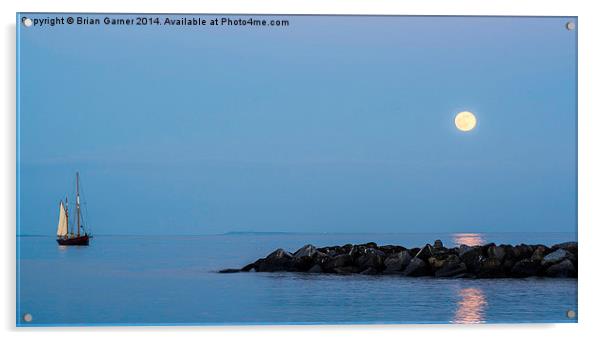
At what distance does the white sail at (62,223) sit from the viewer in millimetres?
3595

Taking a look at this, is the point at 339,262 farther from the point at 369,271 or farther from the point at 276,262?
the point at 276,262

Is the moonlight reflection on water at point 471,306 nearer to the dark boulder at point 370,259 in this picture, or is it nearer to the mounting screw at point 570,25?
the dark boulder at point 370,259

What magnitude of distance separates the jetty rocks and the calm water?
0.03 m

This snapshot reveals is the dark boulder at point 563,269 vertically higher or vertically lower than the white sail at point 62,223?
lower

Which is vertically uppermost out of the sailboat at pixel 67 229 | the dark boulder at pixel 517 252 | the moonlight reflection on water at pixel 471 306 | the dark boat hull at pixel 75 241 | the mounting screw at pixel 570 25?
the mounting screw at pixel 570 25

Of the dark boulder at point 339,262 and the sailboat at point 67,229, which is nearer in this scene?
the sailboat at point 67,229

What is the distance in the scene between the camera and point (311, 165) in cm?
369

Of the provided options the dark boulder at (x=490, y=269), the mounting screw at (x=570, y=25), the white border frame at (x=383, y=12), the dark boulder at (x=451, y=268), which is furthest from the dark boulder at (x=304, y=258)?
the mounting screw at (x=570, y=25)

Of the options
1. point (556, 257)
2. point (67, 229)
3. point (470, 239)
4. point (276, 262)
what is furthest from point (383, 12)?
point (67, 229)

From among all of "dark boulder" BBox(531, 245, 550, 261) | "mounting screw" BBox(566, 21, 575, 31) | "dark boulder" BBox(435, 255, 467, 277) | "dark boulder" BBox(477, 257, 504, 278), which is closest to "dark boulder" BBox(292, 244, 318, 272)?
"dark boulder" BBox(435, 255, 467, 277)

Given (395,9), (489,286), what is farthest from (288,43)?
(489,286)

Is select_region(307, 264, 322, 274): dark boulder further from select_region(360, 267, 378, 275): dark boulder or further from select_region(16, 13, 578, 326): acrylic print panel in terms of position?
select_region(360, 267, 378, 275): dark boulder

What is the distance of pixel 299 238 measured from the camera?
12.0ft

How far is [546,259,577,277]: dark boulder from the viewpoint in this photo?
3666 mm
